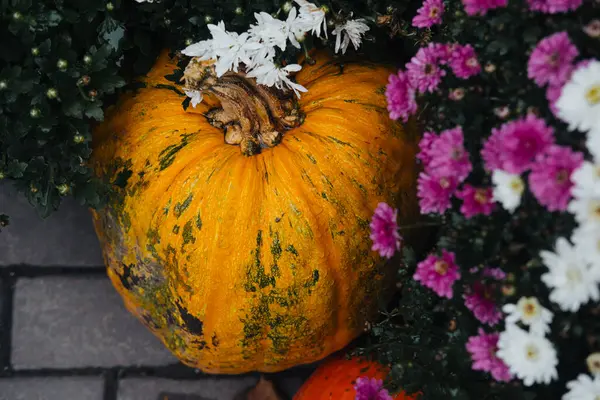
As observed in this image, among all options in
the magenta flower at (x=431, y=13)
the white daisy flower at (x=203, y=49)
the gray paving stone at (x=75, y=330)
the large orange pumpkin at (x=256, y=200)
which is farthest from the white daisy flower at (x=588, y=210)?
the gray paving stone at (x=75, y=330)

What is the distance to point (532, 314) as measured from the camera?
81 centimetres

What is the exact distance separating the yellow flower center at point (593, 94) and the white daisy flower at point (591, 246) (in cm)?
12

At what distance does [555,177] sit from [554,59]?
0.13m

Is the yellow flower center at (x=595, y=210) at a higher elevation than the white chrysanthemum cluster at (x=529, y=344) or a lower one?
higher

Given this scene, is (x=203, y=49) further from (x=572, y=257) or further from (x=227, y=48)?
(x=572, y=257)

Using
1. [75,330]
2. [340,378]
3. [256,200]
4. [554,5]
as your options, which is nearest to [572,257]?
[554,5]

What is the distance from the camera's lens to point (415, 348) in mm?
1061

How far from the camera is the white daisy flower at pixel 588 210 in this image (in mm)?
714

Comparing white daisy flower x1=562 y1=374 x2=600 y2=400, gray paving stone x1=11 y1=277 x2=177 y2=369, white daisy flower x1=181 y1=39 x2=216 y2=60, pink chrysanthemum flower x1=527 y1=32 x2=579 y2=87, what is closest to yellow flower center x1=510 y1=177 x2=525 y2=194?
pink chrysanthemum flower x1=527 y1=32 x2=579 y2=87

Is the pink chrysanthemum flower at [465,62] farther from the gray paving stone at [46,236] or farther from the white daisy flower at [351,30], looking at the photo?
the gray paving stone at [46,236]

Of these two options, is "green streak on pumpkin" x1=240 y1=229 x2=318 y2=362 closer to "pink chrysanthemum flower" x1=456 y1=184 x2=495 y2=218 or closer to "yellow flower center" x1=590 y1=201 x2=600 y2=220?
"pink chrysanthemum flower" x1=456 y1=184 x2=495 y2=218

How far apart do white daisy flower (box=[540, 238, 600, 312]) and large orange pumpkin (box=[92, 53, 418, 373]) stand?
1.45 ft

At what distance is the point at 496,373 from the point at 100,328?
1.02m

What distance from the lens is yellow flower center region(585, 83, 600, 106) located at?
721mm
